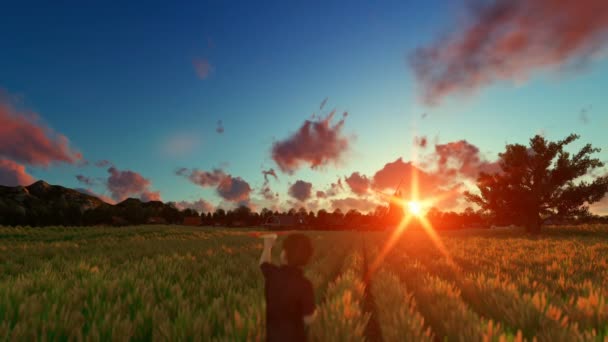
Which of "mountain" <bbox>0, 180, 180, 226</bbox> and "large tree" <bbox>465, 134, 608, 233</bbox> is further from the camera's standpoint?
"mountain" <bbox>0, 180, 180, 226</bbox>

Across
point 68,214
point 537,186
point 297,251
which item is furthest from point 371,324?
point 68,214

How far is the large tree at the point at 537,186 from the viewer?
31703mm

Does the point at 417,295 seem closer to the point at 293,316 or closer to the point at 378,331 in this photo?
the point at 378,331

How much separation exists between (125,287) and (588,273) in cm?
1323

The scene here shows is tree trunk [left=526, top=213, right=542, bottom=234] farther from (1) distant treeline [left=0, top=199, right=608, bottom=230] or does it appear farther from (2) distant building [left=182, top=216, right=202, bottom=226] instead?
(2) distant building [left=182, top=216, right=202, bottom=226]

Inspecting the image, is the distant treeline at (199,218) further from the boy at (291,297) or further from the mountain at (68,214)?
the boy at (291,297)

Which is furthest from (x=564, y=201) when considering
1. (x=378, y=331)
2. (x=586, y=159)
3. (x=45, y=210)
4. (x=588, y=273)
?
(x=45, y=210)

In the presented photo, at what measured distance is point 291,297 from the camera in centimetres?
335

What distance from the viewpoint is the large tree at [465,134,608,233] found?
1248 inches

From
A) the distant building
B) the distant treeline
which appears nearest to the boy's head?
the distant treeline

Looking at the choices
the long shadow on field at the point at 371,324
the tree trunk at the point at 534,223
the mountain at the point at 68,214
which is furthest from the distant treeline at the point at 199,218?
the long shadow on field at the point at 371,324

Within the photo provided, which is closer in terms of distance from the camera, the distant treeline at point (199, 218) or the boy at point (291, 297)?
the boy at point (291, 297)

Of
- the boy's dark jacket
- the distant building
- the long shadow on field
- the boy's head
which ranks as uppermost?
the distant building

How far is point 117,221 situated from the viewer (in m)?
85.3
